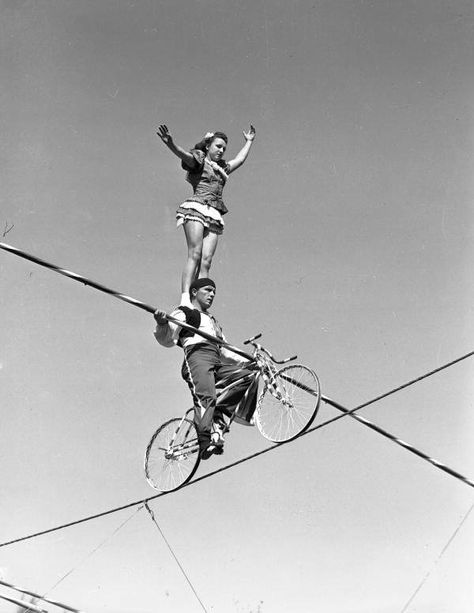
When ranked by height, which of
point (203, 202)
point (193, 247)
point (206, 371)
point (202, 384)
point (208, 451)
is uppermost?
point (203, 202)

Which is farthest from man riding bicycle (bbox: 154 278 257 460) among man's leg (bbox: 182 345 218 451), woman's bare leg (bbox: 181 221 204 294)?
woman's bare leg (bbox: 181 221 204 294)

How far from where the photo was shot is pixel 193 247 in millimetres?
10852

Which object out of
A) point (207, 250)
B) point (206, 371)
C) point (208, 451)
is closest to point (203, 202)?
point (207, 250)

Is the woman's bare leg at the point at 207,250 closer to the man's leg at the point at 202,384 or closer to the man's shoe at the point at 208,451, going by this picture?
the man's leg at the point at 202,384

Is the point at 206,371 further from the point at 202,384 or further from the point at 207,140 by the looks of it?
the point at 207,140

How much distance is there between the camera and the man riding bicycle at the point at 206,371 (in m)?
10.0

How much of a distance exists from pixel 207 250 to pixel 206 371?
4.24 feet

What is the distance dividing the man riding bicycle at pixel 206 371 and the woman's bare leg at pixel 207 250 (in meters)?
0.52

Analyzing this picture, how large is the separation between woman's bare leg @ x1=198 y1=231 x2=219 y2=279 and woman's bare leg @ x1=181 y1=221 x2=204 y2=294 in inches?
1.6

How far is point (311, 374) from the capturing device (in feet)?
31.9

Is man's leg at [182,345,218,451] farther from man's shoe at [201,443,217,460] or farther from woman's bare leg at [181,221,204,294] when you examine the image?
woman's bare leg at [181,221,204,294]

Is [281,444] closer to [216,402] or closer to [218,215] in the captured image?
[216,402]

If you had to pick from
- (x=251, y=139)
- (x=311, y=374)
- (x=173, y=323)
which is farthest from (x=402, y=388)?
(x=251, y=139)

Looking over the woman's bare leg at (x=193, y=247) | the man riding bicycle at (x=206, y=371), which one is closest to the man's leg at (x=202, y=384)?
the man riding bicycle at (x=206, y=371)
